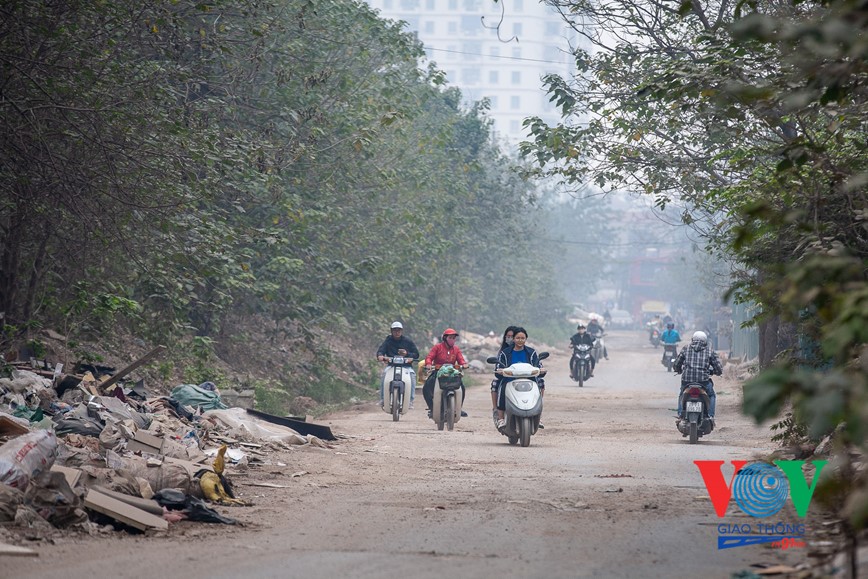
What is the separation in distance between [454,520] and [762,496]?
8.84ft

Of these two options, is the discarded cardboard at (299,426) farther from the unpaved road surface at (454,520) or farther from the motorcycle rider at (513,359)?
the motorcycle rider at (513,359)

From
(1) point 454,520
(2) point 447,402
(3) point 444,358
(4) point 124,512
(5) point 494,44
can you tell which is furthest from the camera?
(5) point 494,44

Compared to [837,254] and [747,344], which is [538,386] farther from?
[747,344]

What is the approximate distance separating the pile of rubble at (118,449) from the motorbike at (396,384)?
4166 millimetres

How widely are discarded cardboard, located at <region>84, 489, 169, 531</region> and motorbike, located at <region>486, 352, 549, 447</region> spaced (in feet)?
24.7

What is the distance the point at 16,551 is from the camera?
659 cm

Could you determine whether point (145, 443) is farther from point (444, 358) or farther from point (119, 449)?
point (444, 358)

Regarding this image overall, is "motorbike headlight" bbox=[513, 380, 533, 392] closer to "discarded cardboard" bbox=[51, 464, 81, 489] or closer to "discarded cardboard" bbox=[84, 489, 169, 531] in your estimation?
"discarded cardboard" bbox=[51, 464, 81, 489]

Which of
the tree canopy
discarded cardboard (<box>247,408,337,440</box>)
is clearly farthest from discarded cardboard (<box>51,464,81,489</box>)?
discarded cardboard (<box>247,408,337,440</box>)

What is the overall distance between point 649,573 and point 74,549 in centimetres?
358

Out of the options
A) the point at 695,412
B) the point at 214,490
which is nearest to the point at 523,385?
the point at 695,412

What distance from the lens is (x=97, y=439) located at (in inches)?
406

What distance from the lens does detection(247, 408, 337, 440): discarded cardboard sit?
572 inches

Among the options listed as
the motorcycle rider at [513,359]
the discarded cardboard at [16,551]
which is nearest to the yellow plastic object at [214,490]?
the discarded cardboard at [16,551]
